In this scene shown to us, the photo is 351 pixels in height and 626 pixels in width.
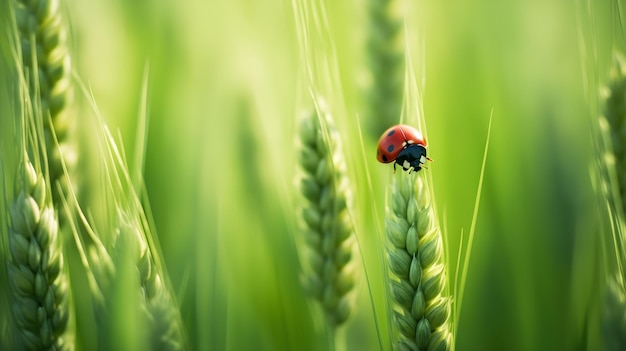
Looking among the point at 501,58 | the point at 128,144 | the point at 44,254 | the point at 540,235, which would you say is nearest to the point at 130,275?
the point at 44,254

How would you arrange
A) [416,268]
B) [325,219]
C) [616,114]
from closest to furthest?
[416,268]
[325,219]
[616,114]

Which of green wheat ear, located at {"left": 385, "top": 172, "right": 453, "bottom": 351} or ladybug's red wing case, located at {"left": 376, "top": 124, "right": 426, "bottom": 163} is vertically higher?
ladybug's red wing case, located at {"left": 376, "top": 124, "right": 426, "bottom": 163}

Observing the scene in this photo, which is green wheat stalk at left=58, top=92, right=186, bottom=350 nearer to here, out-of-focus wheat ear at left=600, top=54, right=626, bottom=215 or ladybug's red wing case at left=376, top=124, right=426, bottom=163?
ladybug's red wing case at left=376, top=124, right=426, bottom=163

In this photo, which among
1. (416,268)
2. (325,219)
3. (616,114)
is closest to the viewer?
(416,268)

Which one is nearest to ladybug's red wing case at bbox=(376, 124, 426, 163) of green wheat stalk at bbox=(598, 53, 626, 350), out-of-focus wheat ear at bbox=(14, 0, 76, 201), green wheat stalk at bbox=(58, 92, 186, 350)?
green wheat stalk at bbox=(598, 53, 626, 350)

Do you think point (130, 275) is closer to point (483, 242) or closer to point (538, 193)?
point (483, 242)

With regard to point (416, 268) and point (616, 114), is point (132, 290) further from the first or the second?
point (616, 114)

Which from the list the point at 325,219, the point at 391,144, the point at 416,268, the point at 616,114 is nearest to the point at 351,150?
the point at 391,144
